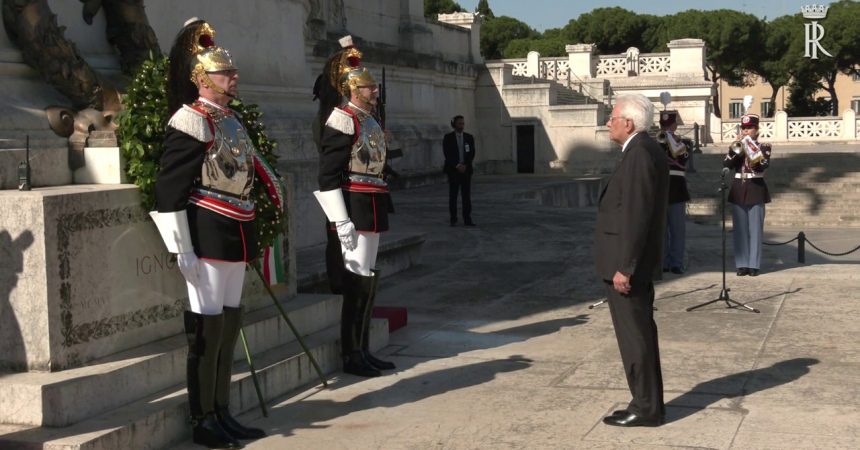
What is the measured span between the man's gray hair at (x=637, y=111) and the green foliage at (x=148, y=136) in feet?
6.37

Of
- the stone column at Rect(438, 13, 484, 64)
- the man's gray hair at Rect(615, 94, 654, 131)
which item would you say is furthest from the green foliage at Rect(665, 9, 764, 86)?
the man's gray hair at Rect(615, 94, 654, 131)

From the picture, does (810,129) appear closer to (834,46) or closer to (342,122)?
(834,46)

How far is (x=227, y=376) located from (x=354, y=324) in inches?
61.8

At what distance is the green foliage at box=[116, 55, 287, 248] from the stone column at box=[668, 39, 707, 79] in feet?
105

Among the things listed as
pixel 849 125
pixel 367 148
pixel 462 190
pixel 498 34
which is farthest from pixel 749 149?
Result: pixel 498 34

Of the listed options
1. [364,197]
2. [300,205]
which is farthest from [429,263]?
[364,197]

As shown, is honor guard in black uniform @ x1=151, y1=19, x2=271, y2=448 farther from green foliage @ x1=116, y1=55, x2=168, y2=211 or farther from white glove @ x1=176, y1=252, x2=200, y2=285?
green foliage @ x1=116, y1=55, x2=168, y2=211

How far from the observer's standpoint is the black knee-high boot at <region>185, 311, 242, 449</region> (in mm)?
5840

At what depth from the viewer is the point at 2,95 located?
6.94 m

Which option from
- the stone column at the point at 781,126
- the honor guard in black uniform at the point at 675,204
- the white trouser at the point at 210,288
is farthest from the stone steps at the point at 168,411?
the stone column at the point at 781,126

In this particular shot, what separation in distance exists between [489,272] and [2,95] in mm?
6462

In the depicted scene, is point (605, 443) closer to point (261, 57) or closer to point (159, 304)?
point (159, 304)

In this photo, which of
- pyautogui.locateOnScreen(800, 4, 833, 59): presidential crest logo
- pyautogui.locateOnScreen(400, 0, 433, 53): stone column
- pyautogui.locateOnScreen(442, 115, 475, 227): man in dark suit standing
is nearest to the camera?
pyautogui.locateOnScreen(442, 115, 475, 227): man in dark suit standing

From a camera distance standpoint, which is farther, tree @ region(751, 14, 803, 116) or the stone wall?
tree @ region(751, 14, 803, 116)
